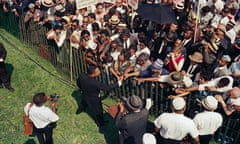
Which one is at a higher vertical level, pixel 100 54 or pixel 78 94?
pixel 100 54

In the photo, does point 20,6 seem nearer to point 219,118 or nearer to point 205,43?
point 205,43

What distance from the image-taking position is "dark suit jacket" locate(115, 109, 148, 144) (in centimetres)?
698

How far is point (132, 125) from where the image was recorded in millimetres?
7051

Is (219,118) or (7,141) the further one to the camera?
(7,141)

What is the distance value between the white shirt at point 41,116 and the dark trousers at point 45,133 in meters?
0.19

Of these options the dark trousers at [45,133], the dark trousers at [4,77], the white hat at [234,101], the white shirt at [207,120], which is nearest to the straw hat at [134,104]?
the white shirt at [207,120]

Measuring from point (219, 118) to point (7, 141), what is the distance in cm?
560

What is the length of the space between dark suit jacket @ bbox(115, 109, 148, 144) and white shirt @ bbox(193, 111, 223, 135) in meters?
1.09

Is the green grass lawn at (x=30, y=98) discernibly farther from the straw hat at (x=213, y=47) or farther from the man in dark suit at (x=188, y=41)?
the straw hat at (x=213, y=47)

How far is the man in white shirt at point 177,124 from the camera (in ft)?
21.7

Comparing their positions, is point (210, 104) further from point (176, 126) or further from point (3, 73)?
point (3, 73)

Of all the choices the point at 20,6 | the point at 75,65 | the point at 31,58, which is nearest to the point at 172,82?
the point at 75,65

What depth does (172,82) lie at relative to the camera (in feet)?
27.1

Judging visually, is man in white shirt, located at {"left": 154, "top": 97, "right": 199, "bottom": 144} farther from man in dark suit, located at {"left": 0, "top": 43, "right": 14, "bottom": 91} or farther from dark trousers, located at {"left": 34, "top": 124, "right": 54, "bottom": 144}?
man in dark suit, located at {"left": 0, "top": 43, "right": 14, "bottom": 91}
